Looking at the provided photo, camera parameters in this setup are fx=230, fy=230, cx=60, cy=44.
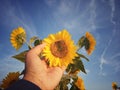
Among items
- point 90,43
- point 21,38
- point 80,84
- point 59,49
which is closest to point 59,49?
point 59,49

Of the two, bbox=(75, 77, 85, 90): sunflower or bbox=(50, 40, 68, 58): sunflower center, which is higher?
bbox=(50, 40, 68, 58): sunflower center

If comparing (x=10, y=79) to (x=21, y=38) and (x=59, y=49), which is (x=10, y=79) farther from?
(x=59, y=49)

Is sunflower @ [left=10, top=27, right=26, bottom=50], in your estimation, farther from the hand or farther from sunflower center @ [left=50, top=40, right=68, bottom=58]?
the hand

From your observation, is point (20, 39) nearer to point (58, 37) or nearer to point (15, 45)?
point (15, 45)

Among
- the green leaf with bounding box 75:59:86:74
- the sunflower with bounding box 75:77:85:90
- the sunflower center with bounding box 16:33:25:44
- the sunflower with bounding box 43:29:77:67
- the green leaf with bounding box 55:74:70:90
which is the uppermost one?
the sunflower center with bounding box 16:33:25:44

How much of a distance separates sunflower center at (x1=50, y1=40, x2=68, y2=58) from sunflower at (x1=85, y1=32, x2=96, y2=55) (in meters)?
0.70

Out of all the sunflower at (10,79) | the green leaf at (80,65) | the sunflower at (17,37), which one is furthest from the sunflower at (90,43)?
the sunflower at (10,79)

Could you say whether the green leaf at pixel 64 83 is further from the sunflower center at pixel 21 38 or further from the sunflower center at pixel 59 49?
the sunflower center at pixel 21 38

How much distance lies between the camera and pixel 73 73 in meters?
3.17

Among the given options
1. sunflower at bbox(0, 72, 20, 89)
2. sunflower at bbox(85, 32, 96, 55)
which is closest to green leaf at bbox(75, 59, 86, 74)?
sunflower at bbox(85, 32, 96, 55)

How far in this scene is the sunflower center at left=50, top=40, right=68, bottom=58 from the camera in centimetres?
303

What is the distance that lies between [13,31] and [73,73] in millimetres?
1547

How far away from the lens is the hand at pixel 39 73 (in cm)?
250

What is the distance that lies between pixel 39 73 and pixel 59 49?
57 cm
